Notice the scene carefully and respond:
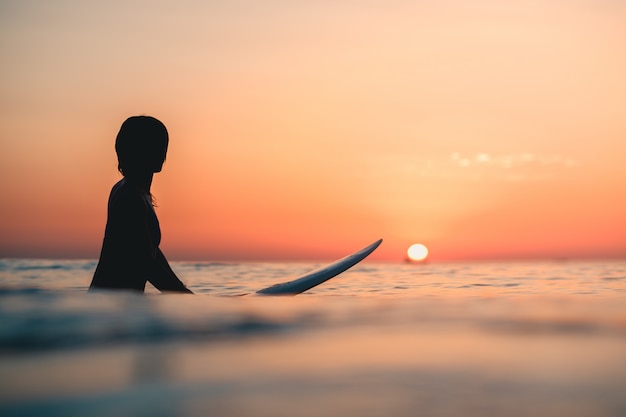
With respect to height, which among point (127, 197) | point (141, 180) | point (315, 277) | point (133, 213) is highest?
Answer: point (141, 180)

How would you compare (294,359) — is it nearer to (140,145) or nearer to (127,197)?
(127,197)

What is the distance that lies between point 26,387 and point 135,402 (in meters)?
0.35

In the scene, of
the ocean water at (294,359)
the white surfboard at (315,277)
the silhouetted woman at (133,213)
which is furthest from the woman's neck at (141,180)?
the white surfboard at (315,277)

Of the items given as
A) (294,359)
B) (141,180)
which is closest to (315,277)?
(141,180)

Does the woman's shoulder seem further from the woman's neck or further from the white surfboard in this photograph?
the white surfboard

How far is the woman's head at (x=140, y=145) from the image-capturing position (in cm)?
436

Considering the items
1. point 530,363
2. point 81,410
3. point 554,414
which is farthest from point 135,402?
point 530,363

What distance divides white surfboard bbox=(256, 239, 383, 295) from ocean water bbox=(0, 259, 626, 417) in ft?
8.26

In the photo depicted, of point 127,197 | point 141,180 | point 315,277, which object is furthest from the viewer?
point 315,277

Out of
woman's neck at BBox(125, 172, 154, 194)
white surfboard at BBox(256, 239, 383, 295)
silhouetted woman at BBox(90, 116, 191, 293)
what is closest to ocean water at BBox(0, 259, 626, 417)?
silhouetted woman at BBox(90, 116, 191, 293)

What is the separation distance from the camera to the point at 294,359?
220 centimetres

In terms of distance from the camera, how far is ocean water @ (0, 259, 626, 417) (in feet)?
5.56

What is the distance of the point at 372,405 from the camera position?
1699 millimetres

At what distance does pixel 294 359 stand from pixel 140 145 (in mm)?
2671
